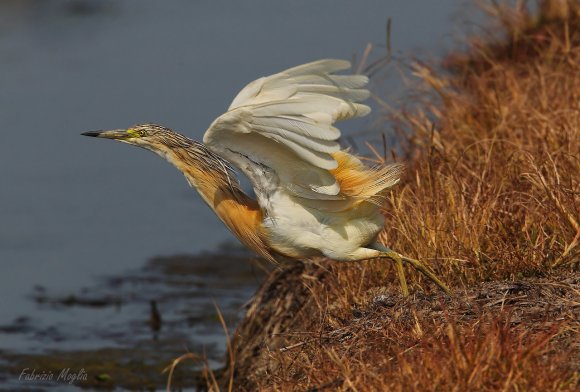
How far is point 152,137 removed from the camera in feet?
18.4

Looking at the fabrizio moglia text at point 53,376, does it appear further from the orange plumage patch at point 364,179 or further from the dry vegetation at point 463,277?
the orange plumage patch at point 364,179

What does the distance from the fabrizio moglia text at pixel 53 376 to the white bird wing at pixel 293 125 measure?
8.91 ft

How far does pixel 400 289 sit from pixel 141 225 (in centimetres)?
485

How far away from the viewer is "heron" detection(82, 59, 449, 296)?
4848 millimetres

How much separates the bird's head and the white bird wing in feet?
1.86

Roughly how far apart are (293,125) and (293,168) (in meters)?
0.32

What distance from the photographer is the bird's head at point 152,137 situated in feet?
18.4

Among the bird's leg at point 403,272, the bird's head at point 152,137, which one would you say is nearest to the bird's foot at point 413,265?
the bird's leg at point 403,272

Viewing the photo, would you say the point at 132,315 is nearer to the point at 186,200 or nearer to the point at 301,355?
the point at 186,200

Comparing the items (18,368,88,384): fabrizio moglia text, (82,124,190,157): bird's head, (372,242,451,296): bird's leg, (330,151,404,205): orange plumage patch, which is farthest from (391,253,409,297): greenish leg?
(18,368,88,384): fabrizio moglia text

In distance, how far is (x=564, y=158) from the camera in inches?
238

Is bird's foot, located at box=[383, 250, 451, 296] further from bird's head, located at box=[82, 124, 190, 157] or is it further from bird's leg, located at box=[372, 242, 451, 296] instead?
bird's head, located at box=[82, 124, 190, 157]

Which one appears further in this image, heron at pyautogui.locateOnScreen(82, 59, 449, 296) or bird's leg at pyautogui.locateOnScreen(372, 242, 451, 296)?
bird's leg at pyautogui.locateOnScreen(372, 242, 451, 296)

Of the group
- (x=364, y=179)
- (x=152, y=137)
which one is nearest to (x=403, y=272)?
(x=364, y=179)
